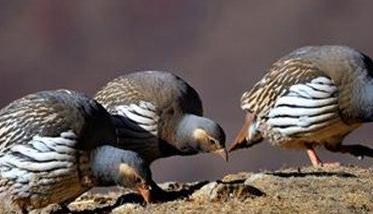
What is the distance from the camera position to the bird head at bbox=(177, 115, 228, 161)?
13.3 metres

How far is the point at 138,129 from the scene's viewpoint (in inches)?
541

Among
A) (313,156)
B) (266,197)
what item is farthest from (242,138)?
(266,197)

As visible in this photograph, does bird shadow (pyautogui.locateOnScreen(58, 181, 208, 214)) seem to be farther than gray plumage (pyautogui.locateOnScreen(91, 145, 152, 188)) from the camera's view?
Yes

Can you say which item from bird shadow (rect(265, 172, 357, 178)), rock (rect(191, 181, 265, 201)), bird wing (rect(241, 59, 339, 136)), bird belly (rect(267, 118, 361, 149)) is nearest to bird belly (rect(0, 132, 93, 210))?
rock (rect(191, 181, 265, 201))

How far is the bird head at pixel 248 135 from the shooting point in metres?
15.7

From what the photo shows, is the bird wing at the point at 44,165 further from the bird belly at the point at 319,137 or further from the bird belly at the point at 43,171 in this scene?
the bird belly at the point at 319,137

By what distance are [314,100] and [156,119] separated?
2.16m

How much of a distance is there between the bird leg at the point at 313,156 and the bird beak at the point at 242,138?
829 millimetres

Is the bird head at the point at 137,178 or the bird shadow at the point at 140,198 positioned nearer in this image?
the bird head at the point at 137,178

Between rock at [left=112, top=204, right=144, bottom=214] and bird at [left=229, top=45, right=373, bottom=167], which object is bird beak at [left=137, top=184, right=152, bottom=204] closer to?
rock at [left=112, top=204, right=144, bottom=214]

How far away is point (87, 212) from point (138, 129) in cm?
126

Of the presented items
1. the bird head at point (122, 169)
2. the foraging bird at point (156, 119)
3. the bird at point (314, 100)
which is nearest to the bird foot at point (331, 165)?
the bird at point (314, 100)

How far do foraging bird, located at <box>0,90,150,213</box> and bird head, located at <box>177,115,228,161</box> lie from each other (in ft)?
4.51

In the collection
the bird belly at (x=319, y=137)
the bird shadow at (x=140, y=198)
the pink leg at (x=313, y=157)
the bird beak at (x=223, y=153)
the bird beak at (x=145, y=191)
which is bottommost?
the pink leg at (x=313, y=157)
